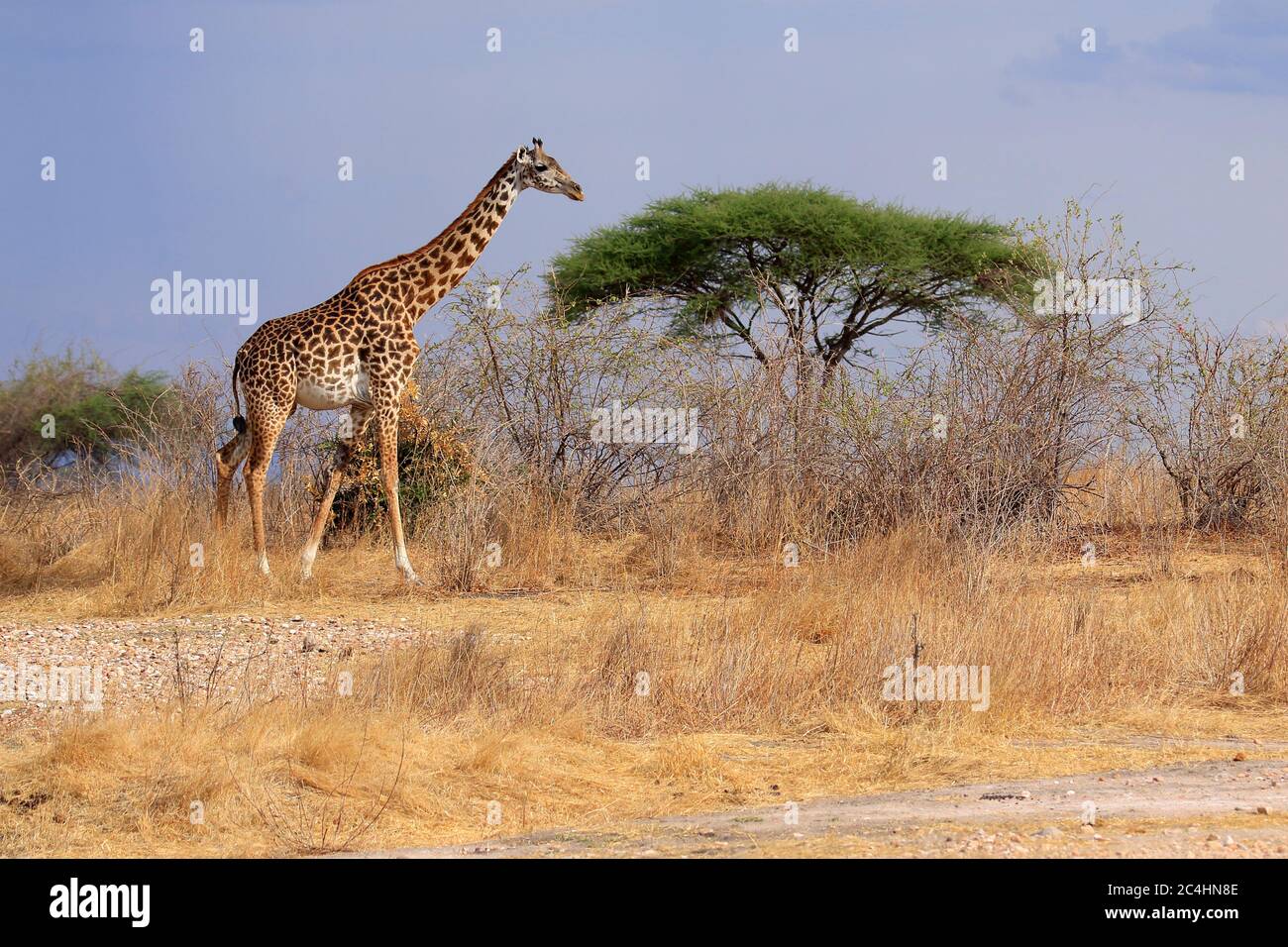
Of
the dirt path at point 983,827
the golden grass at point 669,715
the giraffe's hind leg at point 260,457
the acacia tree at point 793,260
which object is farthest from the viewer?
the acacia tree at point 793,260

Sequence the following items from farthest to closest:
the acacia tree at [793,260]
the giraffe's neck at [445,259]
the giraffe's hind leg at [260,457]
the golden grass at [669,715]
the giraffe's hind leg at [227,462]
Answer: the acacia tree at [793,260] → the giraffe's neck at [445,259] → the giraffe's hind leg at [227,462] → the giraffe's hind leg at [260,457] → the golden grass at [669,715]

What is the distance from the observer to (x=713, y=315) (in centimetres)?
1959

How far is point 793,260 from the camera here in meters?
19.0

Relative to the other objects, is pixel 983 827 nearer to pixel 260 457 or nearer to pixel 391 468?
pixel 391 468

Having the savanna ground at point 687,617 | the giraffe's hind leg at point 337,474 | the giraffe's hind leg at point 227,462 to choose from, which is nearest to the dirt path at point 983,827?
the savanna ground at point 687,617

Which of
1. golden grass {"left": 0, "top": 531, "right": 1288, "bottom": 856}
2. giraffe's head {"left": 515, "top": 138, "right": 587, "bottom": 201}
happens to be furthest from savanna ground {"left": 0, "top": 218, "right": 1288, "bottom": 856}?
giraffe's head {"left": 515, "top": 138, "right": 587, "bottom": 201}

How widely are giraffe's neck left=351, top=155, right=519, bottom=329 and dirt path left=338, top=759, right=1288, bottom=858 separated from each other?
6.17m

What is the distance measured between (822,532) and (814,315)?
839 centimetres

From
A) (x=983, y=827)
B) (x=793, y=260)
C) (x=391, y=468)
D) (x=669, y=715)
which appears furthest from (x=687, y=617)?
(x=793, y=260)

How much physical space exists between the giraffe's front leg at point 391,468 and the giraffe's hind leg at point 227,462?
986 millimetres

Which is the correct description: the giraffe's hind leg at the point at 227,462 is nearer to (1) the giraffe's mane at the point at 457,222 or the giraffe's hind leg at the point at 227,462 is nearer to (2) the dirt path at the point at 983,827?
(1) the giraffe's mane at the point at 457,222

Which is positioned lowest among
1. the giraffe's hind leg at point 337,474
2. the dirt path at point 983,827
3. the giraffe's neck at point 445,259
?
the dirt path at point 983,827

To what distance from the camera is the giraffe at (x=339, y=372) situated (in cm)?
1019
